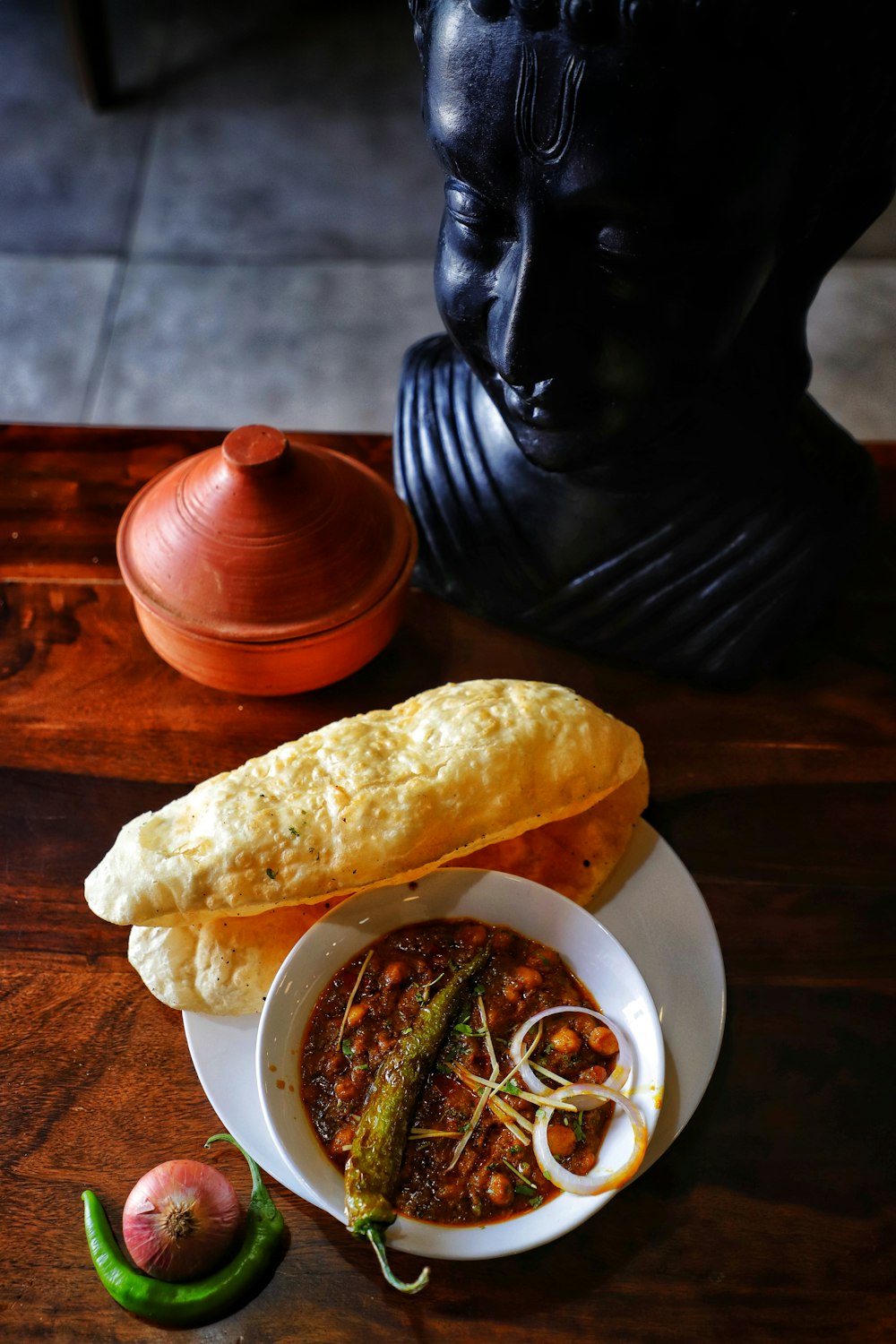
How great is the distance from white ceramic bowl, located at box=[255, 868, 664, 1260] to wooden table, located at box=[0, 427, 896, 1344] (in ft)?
0.30

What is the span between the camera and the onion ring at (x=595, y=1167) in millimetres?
1090

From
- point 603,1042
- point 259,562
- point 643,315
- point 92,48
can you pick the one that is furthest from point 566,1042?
point 92,48

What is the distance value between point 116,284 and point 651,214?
8.99 ft

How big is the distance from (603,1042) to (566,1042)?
0.04 meters

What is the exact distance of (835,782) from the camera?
151cm

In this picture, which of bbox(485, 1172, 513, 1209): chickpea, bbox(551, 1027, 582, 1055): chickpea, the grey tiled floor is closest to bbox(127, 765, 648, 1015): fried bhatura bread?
bbox(551, 1027, 582, 1055): chickpea

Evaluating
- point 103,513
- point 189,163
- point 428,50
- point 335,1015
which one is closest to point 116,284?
point 189,163

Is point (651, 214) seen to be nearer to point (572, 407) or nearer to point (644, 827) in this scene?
point (572, 407)

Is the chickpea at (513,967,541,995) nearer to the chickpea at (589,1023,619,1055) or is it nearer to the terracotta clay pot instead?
the chickpea at (589,1023,619,1055)

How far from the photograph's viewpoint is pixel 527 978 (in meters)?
1.23

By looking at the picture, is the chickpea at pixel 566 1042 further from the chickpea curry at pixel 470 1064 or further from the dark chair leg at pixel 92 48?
the dark chair leg at pixel 92 48

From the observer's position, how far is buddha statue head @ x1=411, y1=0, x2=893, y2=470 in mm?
1004

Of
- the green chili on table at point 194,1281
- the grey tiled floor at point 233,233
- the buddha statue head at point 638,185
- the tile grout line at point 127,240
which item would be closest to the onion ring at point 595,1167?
the green chili on table at point 194,1281

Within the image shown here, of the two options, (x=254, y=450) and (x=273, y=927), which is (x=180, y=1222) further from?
(x=254, y=450)
